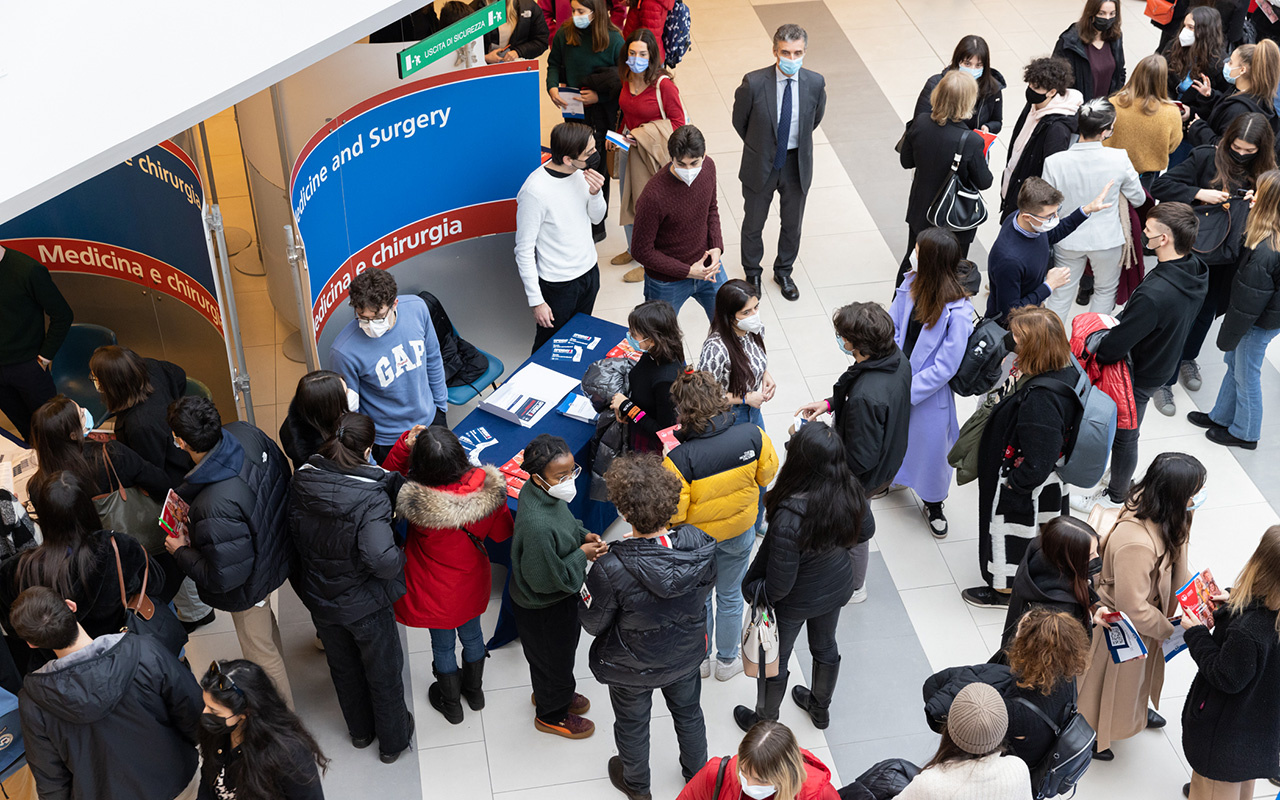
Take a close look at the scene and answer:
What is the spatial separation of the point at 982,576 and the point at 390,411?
2.95 m

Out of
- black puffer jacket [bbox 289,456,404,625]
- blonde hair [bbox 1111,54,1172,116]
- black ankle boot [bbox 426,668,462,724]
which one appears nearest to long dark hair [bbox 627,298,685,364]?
black puffer jacket [bbox 289,456,404,625]

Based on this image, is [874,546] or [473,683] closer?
[473,683]

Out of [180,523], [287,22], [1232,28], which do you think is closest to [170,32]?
[287,22]

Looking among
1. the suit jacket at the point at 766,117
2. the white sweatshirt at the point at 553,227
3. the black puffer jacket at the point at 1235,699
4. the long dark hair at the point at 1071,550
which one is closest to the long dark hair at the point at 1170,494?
the long dark hair at the point at 1071,550

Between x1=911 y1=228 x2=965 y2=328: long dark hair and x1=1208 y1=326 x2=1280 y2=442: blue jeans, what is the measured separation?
74.1 inches

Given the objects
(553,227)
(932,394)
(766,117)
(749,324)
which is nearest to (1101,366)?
(932,394)

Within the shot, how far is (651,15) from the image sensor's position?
8.18 meters

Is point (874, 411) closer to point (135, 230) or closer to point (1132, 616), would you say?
point (1132, 616)

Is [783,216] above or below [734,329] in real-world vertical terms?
below

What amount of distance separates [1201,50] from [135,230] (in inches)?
255

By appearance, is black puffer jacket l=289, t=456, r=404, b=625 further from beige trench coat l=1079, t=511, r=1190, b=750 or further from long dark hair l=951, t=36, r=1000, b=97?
long dark hair l=951, t=36, r=1000, b=97

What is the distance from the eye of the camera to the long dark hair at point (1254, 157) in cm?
596

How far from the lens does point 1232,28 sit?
820 cm

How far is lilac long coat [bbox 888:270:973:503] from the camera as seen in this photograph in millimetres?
5238
